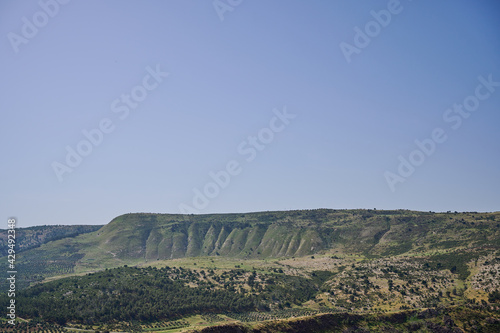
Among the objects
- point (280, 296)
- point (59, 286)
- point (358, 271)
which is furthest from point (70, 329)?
point (358, 271)

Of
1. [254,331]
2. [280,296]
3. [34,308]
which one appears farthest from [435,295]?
[34,308]

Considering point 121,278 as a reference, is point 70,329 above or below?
below

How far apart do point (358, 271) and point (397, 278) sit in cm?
2221

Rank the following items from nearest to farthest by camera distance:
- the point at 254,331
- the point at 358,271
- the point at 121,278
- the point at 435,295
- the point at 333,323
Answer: the point at 254,331 < the point at 333,323 < the point at 435,295 < the point at 121,278 < the point at 358,271

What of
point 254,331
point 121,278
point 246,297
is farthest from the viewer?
point 121,278

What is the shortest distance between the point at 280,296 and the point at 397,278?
4834 cm

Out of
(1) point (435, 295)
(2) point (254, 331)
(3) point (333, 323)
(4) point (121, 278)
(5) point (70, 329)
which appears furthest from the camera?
(4) point (121, 278)

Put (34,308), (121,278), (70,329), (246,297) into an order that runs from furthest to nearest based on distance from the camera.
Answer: (121,278) < (246,297) < (34,308) < (70,329)

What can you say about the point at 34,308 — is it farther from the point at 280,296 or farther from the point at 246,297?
the point at 280,296

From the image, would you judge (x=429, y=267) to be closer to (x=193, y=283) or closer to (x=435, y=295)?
(x=435, y=295)

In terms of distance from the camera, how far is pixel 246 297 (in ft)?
561

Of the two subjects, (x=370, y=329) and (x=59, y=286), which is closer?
(x=370, y=329)

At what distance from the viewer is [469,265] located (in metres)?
177

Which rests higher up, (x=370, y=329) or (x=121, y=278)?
(x=121, y=278)
